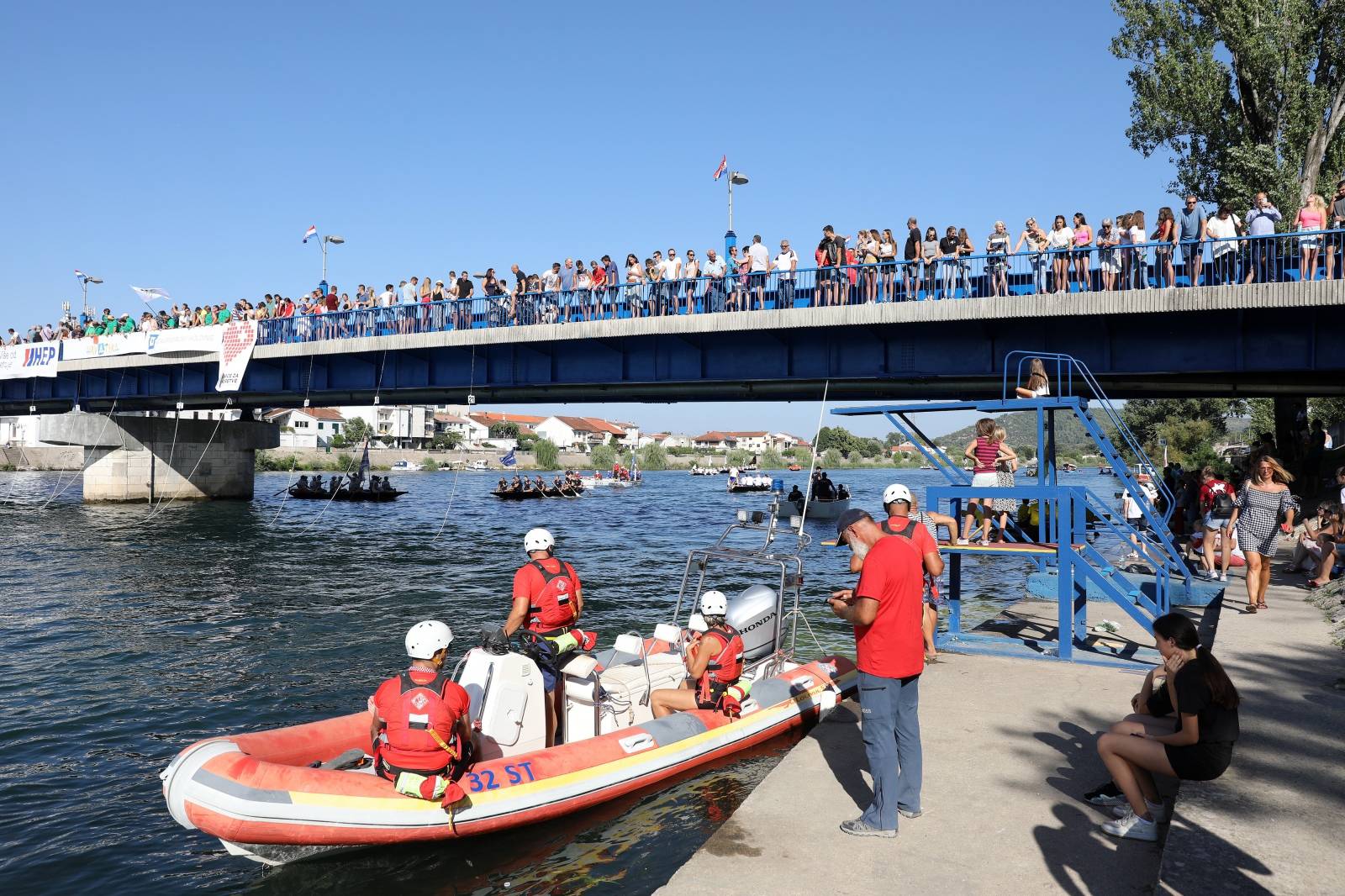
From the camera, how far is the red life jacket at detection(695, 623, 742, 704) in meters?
8.62

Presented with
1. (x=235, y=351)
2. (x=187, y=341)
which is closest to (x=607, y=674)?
(x=235, y=351)

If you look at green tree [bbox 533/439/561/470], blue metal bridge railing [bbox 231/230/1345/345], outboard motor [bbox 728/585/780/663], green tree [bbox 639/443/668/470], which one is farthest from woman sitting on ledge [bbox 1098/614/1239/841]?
green tree [bbox 639/443/668/470]

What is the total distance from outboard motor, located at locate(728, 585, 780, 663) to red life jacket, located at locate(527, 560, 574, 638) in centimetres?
276

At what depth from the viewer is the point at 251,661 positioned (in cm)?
1383

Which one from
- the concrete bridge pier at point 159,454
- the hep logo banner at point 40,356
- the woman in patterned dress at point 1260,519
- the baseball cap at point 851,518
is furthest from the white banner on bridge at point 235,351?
the woman in patterned dress at point 1260,519

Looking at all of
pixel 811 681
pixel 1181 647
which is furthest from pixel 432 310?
pixel 1181 647

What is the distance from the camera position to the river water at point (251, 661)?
6965 mm

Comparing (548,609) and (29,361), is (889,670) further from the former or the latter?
(29,361)

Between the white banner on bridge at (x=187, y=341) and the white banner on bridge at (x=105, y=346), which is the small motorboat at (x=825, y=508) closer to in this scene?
the white banner on bridge at (x=187, y=341)

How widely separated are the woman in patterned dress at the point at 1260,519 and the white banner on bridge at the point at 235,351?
95.1ft

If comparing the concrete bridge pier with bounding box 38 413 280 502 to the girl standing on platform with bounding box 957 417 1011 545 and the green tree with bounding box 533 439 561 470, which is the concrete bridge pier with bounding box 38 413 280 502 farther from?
the green tree with bounding box 533 439 561 470

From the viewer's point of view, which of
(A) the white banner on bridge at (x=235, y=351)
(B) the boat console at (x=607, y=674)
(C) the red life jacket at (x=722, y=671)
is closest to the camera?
(B) the boat console at (x=607, y=674)

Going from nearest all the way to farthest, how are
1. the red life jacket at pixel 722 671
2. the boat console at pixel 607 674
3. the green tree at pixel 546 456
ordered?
the boat console at pixel 607 674
the red life jacket at pixel 722 671
the green tree at pixel 546 456

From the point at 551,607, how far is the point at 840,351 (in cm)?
1421
